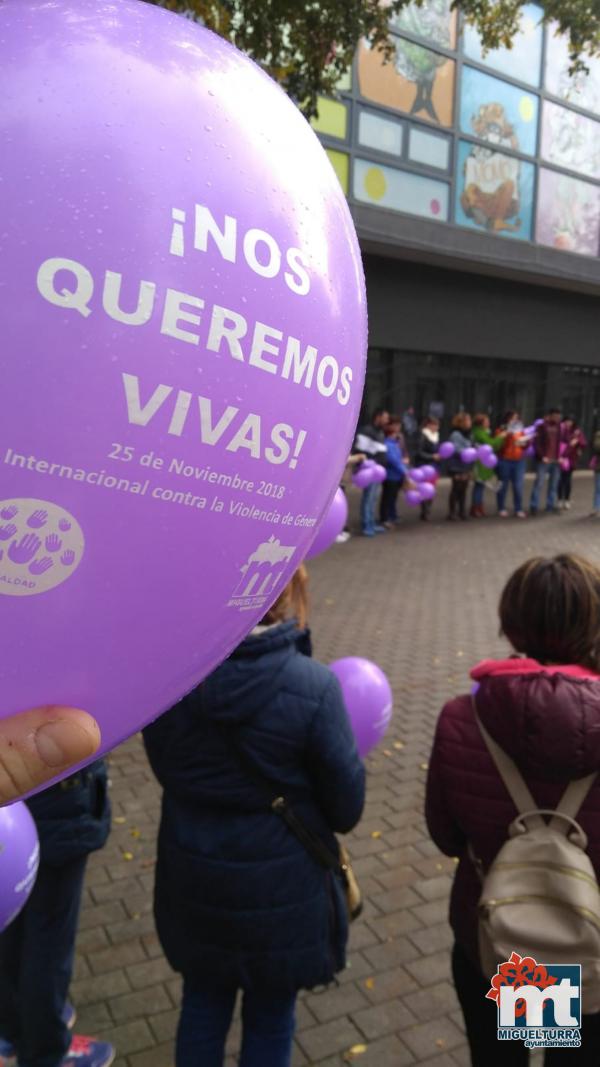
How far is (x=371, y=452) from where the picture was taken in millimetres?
12078

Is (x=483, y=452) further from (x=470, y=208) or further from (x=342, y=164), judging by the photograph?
(x=470, y=208)

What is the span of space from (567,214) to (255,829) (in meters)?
19.2

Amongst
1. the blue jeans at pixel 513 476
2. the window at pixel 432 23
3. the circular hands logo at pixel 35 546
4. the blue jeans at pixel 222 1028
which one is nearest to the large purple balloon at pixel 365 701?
the blue jeans at pixel 222 1028

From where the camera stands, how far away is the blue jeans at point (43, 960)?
2363mm

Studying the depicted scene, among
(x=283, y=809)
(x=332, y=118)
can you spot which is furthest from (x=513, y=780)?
(x=332, y=118)

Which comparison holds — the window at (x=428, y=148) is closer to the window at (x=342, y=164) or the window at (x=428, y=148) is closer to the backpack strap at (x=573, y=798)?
the window at (x=342, y=164)

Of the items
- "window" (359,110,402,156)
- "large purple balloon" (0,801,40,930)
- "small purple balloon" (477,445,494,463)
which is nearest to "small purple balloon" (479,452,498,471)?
"small purple balloon" (477,445,494,463)

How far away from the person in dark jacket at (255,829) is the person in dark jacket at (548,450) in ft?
42.1

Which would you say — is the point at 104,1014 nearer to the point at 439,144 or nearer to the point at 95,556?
the point at 95,556

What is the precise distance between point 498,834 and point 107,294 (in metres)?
1.52

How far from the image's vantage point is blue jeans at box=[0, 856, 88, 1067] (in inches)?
93.0

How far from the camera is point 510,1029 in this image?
194 centimetres

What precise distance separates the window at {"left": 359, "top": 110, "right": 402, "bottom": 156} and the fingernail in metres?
14.9

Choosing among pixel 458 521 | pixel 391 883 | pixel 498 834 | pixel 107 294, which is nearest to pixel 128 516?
pixel 107 294
